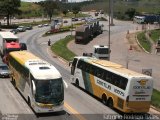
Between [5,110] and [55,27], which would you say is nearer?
[5,110]

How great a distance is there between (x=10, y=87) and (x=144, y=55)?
37.2 meters

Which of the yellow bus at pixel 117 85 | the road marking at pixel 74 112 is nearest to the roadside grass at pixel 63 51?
the yellow bus at pixel 117 85

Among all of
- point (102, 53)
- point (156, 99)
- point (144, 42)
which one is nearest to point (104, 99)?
point (156, 99)

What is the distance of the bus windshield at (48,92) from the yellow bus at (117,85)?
16.1 feet

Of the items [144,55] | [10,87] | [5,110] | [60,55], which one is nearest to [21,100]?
[5,110]

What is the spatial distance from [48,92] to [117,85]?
19.1 ft

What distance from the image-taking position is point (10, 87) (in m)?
41.0

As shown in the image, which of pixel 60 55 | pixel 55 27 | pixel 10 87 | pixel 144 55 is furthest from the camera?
pixel 55 27

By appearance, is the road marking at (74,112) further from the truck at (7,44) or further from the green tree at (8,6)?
the green tree at (8,6)

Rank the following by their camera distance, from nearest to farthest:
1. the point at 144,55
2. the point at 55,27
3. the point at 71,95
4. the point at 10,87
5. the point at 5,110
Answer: the point at 5,110
the point at 71,95
the point at 10,87
the point at 144,55
the point at 55,27

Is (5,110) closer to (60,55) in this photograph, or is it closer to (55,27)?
(60,55)

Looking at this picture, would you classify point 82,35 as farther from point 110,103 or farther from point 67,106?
point 110,103

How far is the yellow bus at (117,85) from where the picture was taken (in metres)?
30.0

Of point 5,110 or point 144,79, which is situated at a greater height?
point 144,79
